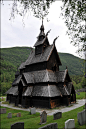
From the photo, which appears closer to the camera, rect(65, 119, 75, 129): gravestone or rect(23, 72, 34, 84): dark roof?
rect(65, 119, 75, 129): gravestone

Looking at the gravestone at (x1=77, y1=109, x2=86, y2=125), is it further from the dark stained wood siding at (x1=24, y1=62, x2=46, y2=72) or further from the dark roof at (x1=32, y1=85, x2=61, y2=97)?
the dark stained wood siding at (x1=24, y1=62, x2=46, y2=72)

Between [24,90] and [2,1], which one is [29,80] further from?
[2,1]

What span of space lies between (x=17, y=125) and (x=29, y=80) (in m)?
14.9

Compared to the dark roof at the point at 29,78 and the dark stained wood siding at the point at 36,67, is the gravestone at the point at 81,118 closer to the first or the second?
the dark roof at the point at 29,78

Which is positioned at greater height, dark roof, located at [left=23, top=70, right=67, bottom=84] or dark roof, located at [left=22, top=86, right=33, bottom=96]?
dark roof, located at [left=23, top=70, right=67, bottom=84]

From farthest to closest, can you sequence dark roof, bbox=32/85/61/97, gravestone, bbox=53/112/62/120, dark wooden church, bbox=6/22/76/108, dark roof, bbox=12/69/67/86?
dark roof, bbox=12/69/67/86
dark wooden church, bbox=6/22/76/108
dark roof, bbox=32/85/61/97
gravestone, bbox=53/112/62/120

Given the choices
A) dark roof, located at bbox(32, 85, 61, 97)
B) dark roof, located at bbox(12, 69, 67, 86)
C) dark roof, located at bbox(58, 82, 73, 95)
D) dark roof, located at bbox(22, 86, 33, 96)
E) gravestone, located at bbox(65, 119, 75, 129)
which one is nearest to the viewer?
gravestone, located at bbox(65, 119, 75, 129)

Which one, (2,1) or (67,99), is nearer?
(2,1)

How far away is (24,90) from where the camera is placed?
886 inches

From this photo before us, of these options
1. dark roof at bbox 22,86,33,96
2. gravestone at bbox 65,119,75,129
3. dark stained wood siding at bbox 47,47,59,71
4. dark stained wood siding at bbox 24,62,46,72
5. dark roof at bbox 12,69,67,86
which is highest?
dark stained wood siding at bbox 47,47,59,71

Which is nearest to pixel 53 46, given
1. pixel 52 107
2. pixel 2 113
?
pixel 52 107

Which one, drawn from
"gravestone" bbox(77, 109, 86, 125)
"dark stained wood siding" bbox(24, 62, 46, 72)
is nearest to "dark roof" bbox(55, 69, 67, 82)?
"dark stained wood siding" bbox(24, 62, 46, 72)

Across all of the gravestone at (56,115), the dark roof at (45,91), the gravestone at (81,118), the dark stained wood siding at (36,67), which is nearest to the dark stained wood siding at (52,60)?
the dark stained wood siding at (36,67)

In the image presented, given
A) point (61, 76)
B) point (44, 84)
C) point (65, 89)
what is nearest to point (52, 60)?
point (61, 76)
